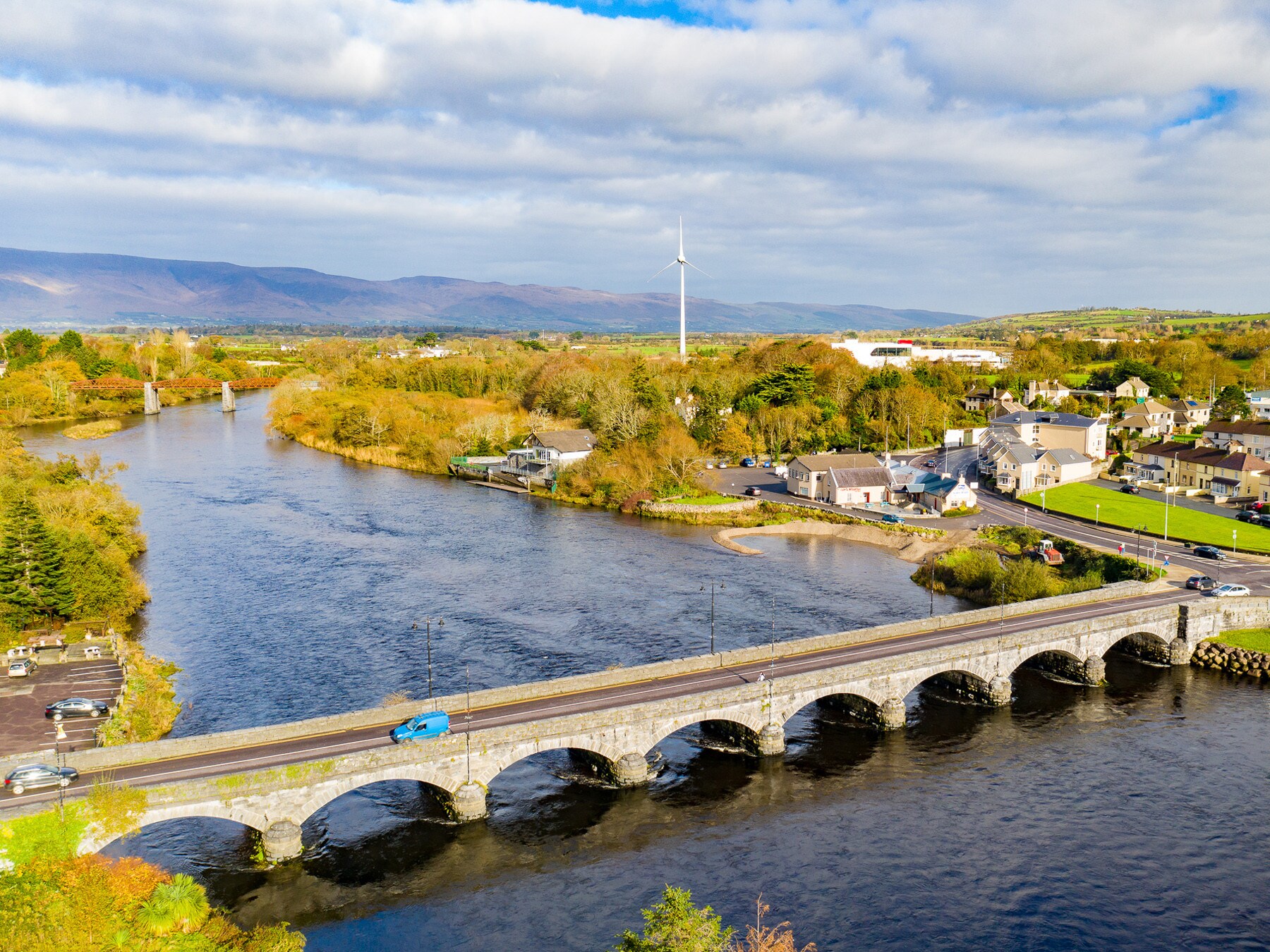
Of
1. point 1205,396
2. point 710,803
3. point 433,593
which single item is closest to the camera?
point 710,803

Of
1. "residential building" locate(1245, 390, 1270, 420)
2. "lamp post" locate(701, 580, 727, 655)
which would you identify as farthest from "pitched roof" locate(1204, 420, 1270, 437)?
"lamp post" locate(701, 580, 727, 655)

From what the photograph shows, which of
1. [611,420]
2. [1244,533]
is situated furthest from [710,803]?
[611,420]

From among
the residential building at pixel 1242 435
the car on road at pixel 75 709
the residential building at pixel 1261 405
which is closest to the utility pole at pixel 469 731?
the car on road at pixel 75 709

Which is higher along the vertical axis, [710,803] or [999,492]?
[999,492]

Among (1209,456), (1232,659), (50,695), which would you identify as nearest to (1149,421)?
(1209,456)

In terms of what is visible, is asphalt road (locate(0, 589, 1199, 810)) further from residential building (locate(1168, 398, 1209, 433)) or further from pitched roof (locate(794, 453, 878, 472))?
residential building (locate(1168, 398, 1209, 433))

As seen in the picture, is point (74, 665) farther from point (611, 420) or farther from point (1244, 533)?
point (1244, 533)

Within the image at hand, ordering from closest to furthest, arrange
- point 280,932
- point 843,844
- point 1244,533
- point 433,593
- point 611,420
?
1. point 280,932
2. point 843,844
3. point 433,593
4. point 1244,533
5. point 611,420
